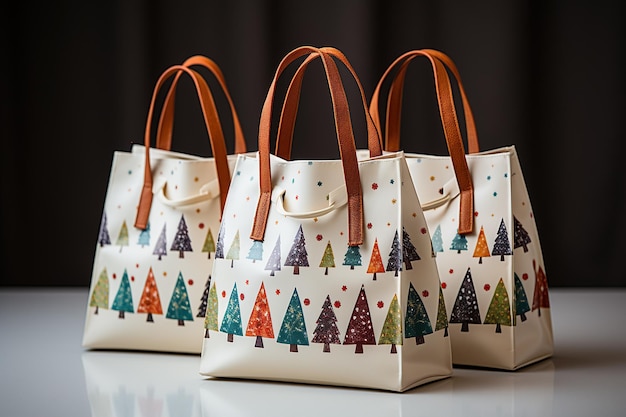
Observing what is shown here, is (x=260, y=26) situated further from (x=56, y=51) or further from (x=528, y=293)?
(x=528, y=293)

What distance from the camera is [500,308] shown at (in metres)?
1.50

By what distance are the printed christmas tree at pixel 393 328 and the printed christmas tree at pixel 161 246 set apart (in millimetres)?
513

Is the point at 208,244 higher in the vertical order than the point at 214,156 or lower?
lower

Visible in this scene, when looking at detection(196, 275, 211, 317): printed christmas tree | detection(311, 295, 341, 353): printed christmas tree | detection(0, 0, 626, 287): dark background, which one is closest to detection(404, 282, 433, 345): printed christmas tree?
detection(311, 295, 341, 353): printed christmas tree

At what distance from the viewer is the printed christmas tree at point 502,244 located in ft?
4.91

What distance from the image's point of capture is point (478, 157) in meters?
1.53

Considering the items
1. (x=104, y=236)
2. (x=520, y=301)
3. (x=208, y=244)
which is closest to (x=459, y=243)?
A: (x=520, y=301)

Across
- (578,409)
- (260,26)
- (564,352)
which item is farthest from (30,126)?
(578,409)

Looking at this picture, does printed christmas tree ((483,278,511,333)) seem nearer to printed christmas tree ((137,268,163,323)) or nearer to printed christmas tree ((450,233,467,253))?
printed christmas tree ((450,233,467,253))

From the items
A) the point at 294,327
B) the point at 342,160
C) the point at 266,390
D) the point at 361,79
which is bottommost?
the point at 266,390

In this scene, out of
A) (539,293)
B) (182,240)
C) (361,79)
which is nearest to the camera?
(539,293)

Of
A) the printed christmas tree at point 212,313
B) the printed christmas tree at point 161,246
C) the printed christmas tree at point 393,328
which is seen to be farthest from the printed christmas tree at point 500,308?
the printed christmas tree at point 161,246

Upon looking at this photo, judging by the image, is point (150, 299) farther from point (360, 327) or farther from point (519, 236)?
point (519, 236)

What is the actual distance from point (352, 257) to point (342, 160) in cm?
15
